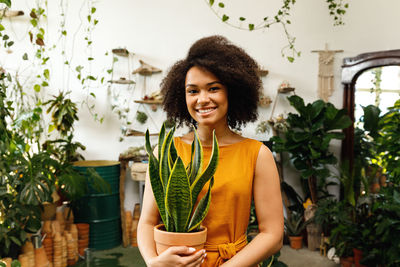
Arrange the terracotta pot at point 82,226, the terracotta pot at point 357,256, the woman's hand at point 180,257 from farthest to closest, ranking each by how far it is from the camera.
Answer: the terracotta pot at point 82,226 < the terracotta pot at point 357,256 < the woman's hand at point 180,257

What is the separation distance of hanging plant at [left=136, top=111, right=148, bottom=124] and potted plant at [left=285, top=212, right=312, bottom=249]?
230 cm

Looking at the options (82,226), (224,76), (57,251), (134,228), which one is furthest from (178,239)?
(134,228)

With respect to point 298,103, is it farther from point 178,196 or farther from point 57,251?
point 178,196

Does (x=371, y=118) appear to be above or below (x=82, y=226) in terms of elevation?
above

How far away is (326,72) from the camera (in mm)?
4426

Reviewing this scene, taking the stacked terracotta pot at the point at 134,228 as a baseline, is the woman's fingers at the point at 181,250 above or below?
above

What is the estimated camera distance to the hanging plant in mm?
4324

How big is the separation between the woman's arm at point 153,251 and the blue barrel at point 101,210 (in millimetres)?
2665

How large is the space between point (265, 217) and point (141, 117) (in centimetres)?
335

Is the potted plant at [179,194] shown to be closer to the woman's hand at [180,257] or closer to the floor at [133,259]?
the woman's hand at [180,257]

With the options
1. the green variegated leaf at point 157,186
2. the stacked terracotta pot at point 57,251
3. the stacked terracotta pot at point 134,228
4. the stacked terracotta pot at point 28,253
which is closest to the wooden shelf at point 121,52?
the stacked terracotta pot at point 134,228

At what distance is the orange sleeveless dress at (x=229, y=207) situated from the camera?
1.18 metres

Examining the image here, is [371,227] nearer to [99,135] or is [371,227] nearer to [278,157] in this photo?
[278,157]

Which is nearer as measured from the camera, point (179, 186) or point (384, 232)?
point (179, 186)
